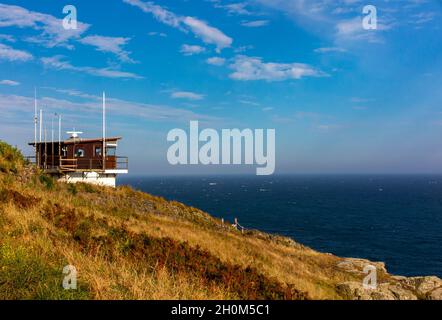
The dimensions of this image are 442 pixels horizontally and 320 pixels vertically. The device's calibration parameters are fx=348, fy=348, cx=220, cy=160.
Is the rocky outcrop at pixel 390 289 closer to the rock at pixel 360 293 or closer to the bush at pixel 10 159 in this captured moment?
the rock at pixel 360 293

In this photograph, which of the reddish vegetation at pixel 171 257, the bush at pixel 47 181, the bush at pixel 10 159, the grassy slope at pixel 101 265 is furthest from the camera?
the bush at pixel 47 181

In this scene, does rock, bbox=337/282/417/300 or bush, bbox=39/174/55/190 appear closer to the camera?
rock, bbox=337/282/417/300

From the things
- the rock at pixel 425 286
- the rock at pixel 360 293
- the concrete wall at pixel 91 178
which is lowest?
the rock at pixel 425 286

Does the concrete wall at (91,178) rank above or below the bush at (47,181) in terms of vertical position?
below

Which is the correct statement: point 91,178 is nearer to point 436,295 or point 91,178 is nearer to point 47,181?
point 47,181

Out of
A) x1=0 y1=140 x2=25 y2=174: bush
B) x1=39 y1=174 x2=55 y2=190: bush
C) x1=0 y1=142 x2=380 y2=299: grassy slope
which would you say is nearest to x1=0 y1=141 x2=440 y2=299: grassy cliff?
x1=0 y1=142 x2=380 y2=299: grassy slope

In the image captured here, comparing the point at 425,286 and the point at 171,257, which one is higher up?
the point at 171,257

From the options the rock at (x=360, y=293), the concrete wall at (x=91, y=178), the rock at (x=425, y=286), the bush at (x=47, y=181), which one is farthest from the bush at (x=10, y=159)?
the rock at (x=425, y=286)

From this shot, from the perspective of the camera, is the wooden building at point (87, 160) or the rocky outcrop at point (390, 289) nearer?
the rocky outcrop at point (390, 289)

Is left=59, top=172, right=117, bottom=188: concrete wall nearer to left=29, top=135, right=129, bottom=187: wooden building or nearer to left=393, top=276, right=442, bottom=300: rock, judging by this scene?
left=29, top=135, right=129, bottom=187: wooden building

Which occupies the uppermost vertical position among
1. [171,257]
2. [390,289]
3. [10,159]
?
[10,159]

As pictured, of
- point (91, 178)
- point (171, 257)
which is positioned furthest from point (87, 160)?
point (171, 257)
